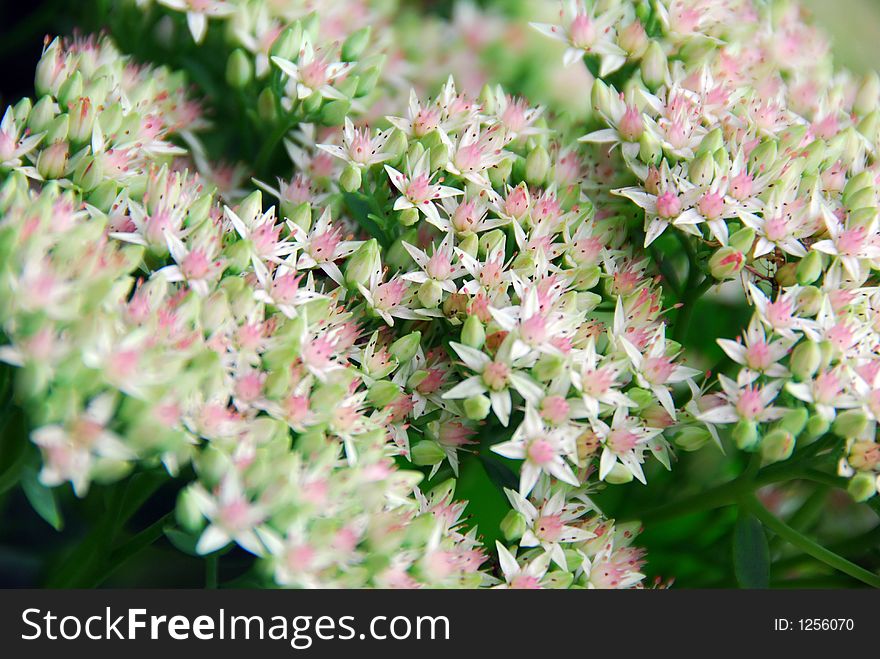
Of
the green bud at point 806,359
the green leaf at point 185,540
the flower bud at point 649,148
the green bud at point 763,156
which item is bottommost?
the green leaf at point 185,540

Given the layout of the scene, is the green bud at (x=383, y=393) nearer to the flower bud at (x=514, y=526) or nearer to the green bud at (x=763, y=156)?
the flower bud at (x=514, y=526)

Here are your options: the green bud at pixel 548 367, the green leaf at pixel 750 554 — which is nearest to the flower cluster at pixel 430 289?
the green bud at pixel 548 367

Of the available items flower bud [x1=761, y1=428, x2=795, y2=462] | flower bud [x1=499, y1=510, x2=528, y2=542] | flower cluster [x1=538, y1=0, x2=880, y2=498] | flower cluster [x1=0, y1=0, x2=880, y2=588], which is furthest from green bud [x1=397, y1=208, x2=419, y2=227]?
flower bud [x1=761, y1=428, x2=795, y2=462]

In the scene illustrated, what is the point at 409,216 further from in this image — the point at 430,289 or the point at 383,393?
the point at 383,393

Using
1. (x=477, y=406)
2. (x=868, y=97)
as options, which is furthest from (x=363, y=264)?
(x=868, y=97)

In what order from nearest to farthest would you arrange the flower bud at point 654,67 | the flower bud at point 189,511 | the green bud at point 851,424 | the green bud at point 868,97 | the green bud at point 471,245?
1. the flower bud at point 189,511
2. the green bud at point 851,424
3. the green bud at point 471,245
4. the flower bud at point 654,67
5. the green bud at point 868,97

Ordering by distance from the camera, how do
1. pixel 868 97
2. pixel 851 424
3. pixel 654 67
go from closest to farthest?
pixel 851 424 → pixel 654 67 → pixel 868 97
